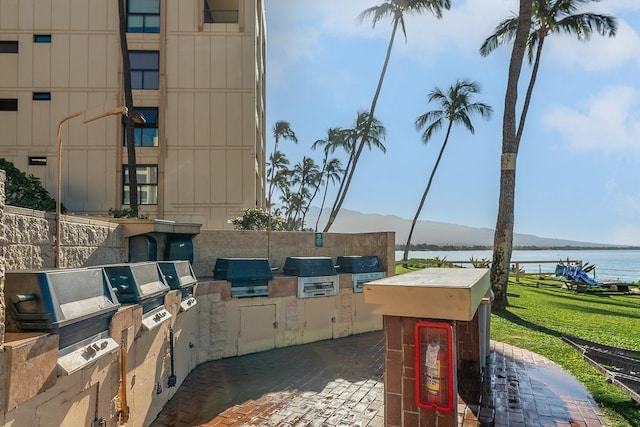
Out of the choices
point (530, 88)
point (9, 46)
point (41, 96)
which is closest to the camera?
point (530, 88)

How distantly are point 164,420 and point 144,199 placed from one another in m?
13.6

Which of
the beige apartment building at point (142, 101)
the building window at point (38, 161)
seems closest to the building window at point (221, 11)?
the beige apartment building at point (142, 101)

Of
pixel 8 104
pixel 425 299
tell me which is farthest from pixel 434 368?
pixel 8 104

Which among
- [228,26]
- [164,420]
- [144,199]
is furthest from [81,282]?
[228,26]

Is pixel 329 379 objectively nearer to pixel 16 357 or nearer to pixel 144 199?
pixel 16 357

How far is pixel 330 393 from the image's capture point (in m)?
5.36

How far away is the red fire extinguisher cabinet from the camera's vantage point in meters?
3.09

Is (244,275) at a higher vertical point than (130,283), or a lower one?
lower

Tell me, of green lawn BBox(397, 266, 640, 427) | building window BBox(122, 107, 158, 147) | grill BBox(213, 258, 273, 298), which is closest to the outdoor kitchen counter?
green lawn BBox(397, 266, 640, 427)

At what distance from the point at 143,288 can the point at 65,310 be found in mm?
1516

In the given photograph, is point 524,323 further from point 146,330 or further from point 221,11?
point 221,11

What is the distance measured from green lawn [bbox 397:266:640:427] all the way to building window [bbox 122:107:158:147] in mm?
14700

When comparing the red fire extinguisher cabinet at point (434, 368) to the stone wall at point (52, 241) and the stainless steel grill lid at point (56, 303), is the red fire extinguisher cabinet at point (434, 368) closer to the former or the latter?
the stainless steel grill lid at point (56, 303)

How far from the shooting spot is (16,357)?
2053 mm
